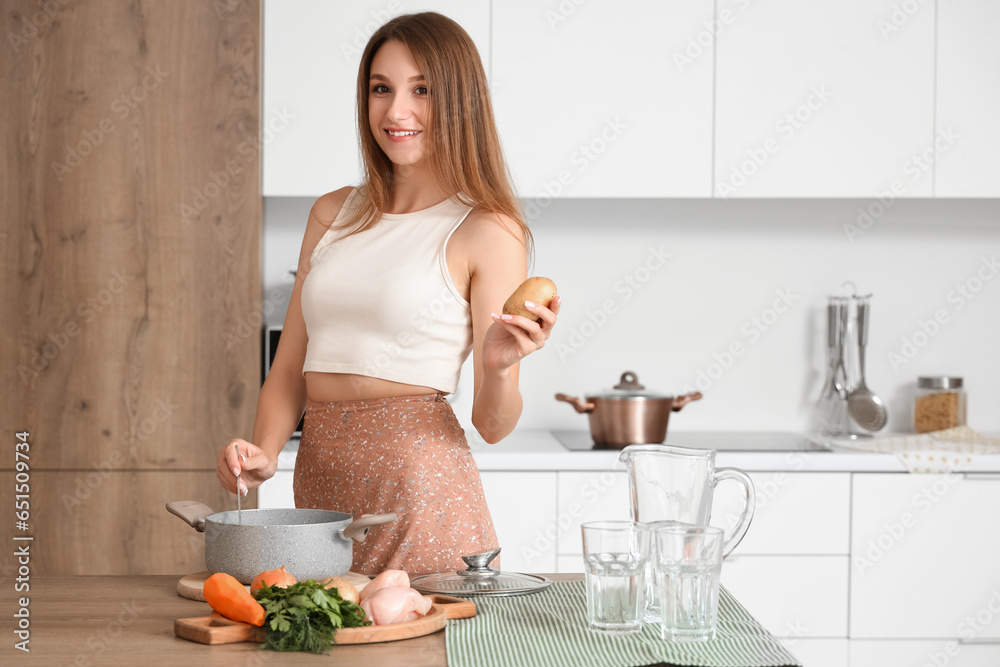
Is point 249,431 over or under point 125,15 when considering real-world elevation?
under

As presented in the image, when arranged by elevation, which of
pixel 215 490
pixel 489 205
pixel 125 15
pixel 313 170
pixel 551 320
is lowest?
pixel 215 490

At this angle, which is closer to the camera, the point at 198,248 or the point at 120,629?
the point at 120,629

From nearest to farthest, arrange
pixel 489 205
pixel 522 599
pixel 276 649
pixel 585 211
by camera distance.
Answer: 1. pixel 276 649
2. pixel 522 599
3. pixel 489 205
4. pixel 585 211

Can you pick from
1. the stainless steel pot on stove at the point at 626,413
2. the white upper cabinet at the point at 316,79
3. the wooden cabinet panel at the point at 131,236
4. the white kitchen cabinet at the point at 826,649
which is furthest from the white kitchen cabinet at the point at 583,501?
the white upper cabinet at the point at 316,79

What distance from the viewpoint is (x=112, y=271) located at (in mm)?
2408

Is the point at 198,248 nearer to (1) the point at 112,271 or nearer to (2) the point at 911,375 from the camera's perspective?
(1) the point at 112,271

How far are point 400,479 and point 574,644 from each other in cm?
54

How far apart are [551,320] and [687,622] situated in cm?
35

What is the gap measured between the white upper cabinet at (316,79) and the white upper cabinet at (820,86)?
653 millimetres

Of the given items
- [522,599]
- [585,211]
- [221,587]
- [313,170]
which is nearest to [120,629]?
[221,587]
